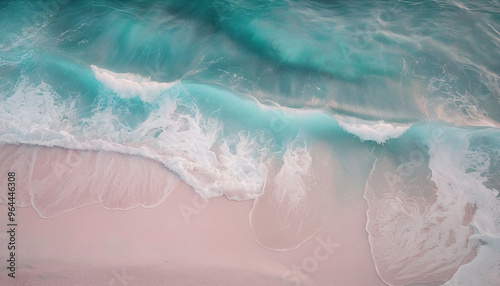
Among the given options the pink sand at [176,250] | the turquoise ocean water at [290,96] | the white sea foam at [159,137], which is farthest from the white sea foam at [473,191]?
the white sea foam at [159,137]

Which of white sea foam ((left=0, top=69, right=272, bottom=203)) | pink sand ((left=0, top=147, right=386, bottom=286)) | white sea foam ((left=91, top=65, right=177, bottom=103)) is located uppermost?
white sea foam ((left=91, top=65, right=177, bottom=103))

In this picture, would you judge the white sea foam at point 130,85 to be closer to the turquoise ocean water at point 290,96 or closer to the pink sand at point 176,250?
the turquoise ocean water at point 290,96

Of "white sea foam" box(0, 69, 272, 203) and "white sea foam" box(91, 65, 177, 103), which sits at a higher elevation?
"white sea foam" box(91, 65, 177, 103)

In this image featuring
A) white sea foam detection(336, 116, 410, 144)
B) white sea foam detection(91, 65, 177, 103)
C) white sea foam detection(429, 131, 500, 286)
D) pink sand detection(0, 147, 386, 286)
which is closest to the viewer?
pink sand detection(0, 147, 386, 286)

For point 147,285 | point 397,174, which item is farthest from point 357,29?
point 147,285

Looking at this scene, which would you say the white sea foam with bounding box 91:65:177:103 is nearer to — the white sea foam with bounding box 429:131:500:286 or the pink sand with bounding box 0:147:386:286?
the pink sand with bounding box 0:147:386:286

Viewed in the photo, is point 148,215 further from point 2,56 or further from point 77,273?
point 2,56

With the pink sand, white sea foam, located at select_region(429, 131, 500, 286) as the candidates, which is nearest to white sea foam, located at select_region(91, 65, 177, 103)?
the pink sand
